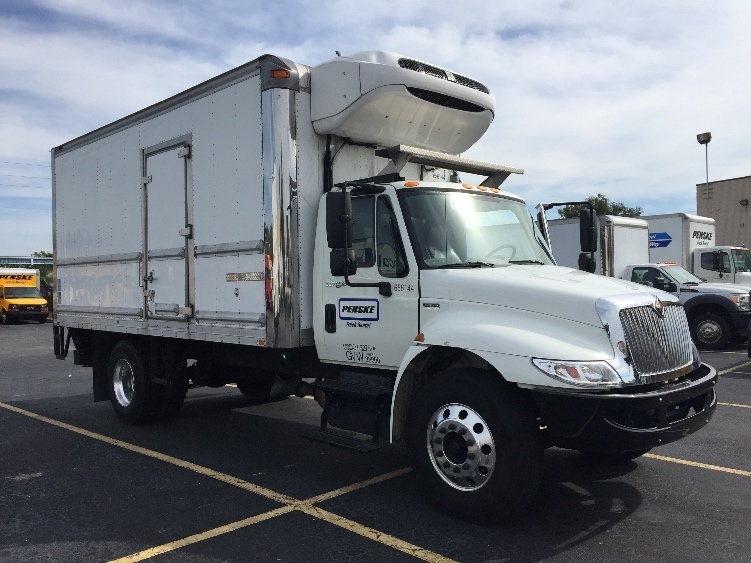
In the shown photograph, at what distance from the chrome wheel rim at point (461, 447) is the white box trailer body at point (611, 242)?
12.2 meters

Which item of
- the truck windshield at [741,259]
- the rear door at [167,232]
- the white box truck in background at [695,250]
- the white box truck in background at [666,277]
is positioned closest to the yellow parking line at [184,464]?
the rear door at [167,232]

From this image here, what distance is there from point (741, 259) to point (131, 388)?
15757mm

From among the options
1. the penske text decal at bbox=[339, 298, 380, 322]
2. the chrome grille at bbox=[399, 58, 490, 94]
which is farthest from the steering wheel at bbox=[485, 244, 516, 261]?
the chrome grille at bbox=[399, 58, 490, 94]

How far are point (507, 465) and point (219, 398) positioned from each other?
20.7ft

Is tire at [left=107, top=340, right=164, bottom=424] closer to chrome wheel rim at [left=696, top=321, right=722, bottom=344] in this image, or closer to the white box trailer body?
the white box trailer body

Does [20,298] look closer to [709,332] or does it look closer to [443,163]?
[709,332]

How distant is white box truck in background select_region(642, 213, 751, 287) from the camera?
17.3 meters

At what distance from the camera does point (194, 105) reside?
262 inches

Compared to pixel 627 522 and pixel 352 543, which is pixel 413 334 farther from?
pixel 627 522

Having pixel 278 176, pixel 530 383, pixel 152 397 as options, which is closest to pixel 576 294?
pixel 530 383

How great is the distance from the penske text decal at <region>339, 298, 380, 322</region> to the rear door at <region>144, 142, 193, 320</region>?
1982mm

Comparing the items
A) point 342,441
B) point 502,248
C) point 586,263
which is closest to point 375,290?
point 502,248

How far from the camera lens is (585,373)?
4105 mm

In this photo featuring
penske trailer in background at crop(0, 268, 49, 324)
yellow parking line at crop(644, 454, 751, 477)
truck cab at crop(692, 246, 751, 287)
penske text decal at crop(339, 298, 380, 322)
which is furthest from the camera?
penske trailer in background at crop(0, 268, 49, 324)
